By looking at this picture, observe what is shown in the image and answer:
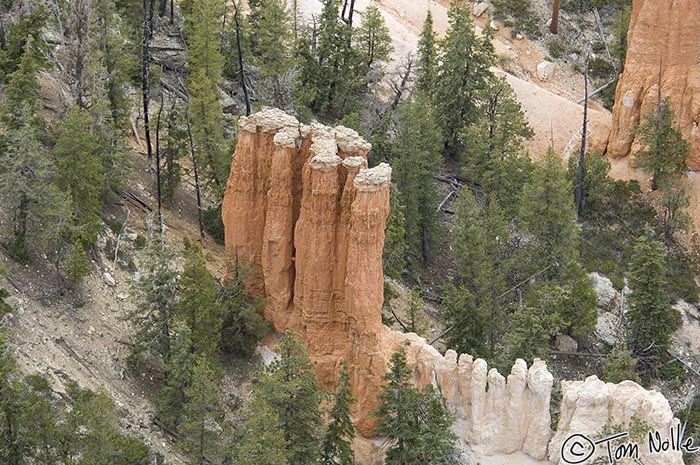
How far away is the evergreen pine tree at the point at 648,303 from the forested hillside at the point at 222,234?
126mm

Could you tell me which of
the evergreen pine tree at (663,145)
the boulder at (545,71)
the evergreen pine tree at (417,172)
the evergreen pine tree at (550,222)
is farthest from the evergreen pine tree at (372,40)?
the boulder at (545,71)

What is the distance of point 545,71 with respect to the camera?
81.6 m

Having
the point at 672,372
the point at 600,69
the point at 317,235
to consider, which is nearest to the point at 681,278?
the point at 672,372

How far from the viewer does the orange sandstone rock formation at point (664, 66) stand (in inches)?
2363

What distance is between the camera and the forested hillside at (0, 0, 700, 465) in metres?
32.5

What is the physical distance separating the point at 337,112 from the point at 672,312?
23.0 metres

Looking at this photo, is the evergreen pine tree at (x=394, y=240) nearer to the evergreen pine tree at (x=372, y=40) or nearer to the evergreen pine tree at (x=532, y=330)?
the evergreen pine tree at (x=532, y=330)

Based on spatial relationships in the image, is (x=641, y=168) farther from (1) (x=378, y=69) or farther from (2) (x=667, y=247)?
(1) (x=378, y=69)

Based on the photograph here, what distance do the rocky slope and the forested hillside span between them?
1.26 metres

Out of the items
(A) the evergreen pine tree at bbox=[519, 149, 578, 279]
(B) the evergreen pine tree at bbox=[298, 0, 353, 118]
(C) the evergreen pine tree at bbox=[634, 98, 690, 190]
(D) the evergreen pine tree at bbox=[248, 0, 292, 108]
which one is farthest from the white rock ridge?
(B) the evergreen pine tree at bbox=[298, 0, 353, 118]

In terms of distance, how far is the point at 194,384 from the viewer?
103ft

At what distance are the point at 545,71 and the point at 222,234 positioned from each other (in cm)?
4313

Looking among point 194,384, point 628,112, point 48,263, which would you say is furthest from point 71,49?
point 628,112

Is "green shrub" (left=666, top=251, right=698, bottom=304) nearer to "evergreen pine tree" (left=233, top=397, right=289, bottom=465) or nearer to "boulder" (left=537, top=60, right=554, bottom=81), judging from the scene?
"boulder" (left=537, top=60, right=554, bottom=81)
